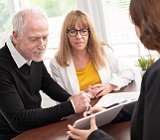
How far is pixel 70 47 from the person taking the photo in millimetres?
2141

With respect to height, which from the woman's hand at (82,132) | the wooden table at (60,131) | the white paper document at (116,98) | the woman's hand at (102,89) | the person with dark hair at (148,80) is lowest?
the wooden table at (60,131)

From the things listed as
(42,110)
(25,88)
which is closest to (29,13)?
(25,88)

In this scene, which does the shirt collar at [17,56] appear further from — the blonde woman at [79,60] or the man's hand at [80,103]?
the blonde woman at [79,60]

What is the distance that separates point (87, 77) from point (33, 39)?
27.3 inches

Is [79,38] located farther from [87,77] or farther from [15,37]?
[15,37]

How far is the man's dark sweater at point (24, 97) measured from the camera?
52.2 inches

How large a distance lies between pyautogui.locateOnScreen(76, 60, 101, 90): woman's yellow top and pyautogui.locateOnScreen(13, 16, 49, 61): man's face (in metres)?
0.55

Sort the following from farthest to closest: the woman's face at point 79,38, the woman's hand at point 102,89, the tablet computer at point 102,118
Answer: the woman's face at point 79,38, the woman's hand at point 102,89, the tablet computer at point 102,118

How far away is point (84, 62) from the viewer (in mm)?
2145

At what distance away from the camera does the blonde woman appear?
2055 mm

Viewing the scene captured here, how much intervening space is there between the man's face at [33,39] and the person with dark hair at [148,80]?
2.71ft

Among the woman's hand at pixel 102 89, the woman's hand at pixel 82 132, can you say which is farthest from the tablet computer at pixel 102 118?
the woman's hand at pixel 102 89

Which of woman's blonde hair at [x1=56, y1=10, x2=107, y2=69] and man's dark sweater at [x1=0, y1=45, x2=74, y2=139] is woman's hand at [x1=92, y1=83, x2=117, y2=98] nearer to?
man's dark sweater at [x1=0, y1=45, x2=74, y2=139]

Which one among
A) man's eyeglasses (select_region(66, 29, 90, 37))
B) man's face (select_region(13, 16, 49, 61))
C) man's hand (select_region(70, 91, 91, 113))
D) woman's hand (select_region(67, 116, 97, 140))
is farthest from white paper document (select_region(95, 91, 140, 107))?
man's eyeglasses (select_region(66, 29, 90, 37))
